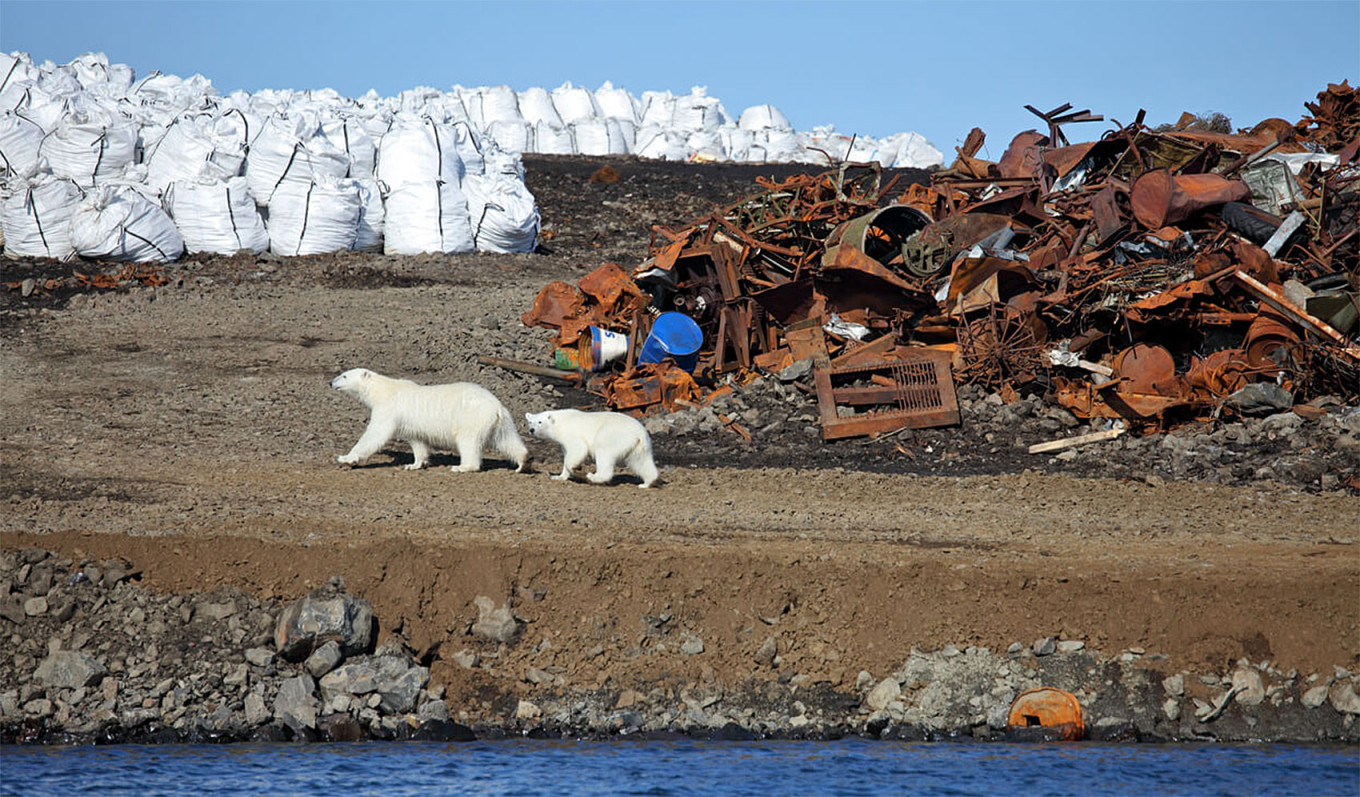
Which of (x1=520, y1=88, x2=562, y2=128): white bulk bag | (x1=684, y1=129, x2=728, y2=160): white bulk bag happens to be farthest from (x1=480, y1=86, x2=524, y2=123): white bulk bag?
(x1=684, y1=129, x2=728, y2=160): white bulk bag

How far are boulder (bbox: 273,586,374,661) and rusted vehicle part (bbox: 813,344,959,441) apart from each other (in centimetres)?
575

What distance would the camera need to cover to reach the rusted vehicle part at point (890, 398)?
37.9ft

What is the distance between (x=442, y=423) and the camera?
32.7 feet

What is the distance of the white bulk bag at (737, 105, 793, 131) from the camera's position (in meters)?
39.9

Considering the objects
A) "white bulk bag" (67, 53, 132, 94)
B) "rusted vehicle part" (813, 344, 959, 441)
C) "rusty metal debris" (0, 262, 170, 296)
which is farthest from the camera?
"white bulk bag" (67, 53, 132, 94)

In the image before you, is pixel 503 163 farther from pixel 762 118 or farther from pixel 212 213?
pixel 762 118

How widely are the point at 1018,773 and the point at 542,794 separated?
2191 mm

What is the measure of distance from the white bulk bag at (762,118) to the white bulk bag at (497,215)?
1925 cm

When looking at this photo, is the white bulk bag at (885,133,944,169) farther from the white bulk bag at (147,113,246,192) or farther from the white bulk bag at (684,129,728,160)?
the white bulk bag at (147,113,246,192)

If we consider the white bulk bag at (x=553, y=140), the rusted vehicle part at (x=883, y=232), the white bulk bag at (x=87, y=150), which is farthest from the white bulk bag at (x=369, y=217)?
the white bulk bag at (x=553, y=140)

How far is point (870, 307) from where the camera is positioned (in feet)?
41.9

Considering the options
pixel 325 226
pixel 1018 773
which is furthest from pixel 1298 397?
pixel 325 226

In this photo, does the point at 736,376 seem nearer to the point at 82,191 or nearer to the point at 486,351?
the point at 486,351

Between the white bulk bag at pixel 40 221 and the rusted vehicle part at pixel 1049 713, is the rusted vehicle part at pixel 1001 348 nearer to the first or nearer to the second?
the rusted vehicle part at pixel 1049 713
